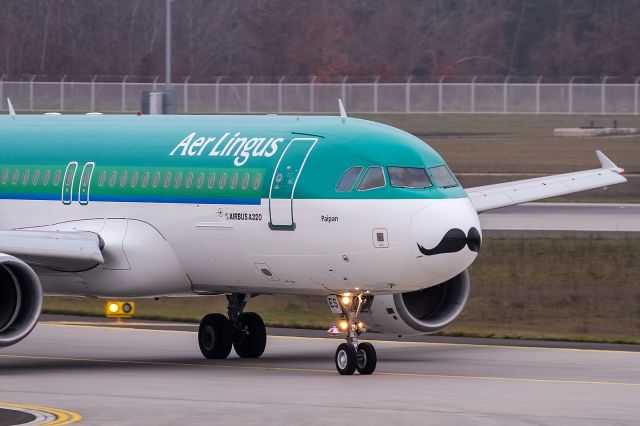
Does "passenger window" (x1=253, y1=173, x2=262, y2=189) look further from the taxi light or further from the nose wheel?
the taxi light

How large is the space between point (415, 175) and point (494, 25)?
90473 millimetres

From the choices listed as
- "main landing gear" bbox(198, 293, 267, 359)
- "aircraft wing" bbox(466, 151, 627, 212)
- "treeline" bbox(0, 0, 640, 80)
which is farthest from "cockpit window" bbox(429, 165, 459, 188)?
"treeline" bbox(0, 0, 640, 80)

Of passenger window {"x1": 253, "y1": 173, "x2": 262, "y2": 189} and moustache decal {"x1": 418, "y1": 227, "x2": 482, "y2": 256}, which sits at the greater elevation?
passenger window {"x1": 253, "y1": 173, "x2": 262, "y2": 189}

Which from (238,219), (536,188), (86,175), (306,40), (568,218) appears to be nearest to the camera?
(238,219)

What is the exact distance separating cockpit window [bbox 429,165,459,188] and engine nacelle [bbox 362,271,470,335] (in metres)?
2.90

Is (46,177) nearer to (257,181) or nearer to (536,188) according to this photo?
(257,181)

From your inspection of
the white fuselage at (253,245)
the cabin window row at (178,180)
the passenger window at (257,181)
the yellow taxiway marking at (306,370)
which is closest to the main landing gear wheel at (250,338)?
the yellow taxiway marking at (306,370)

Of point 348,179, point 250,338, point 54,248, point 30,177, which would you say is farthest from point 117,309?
point 348,179

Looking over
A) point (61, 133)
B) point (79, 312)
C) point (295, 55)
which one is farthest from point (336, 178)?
point (295, 55)

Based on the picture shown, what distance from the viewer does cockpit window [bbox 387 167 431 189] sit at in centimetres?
2730

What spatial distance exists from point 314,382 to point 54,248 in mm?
5261

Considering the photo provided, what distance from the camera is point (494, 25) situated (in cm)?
11644

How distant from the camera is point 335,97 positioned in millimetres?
87250

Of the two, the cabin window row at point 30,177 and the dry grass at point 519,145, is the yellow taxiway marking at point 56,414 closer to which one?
the cabin window row at point 30,177
